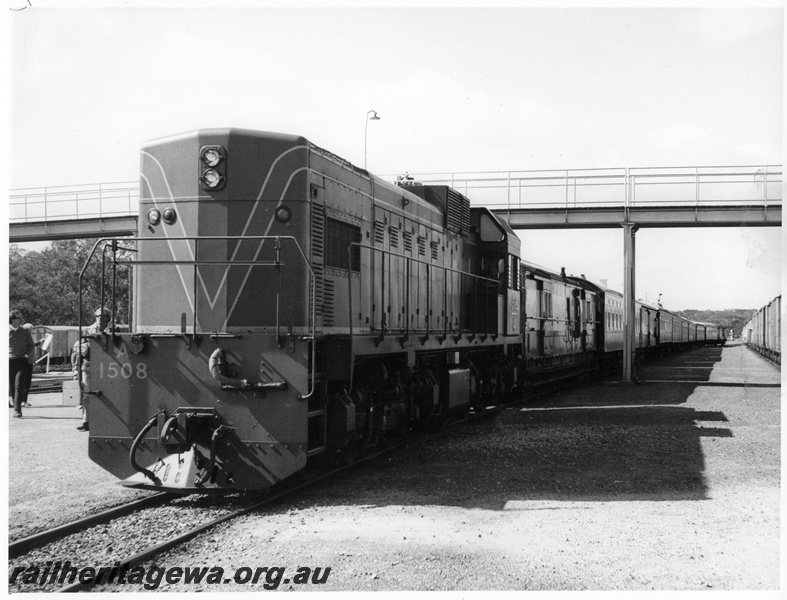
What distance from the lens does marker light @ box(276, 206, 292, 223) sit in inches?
295

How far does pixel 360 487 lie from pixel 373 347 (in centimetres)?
147

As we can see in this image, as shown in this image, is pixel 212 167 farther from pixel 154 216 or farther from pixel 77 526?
pixel 77 526

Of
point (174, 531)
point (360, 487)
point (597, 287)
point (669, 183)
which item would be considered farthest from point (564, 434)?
point (597, 287)

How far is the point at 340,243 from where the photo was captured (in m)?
8.45

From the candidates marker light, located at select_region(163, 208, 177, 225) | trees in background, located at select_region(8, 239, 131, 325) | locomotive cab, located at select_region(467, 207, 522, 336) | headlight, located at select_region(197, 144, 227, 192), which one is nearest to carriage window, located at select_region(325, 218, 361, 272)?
headlight, located at select_region(197, 144, 227, 192)

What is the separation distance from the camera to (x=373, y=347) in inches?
318

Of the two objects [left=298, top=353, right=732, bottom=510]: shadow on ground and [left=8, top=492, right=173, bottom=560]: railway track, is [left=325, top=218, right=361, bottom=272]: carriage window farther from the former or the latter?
[left=8, top=492, right=173, bottom=560]: railway track

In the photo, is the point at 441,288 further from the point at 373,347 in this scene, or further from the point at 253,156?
the point at 253,156

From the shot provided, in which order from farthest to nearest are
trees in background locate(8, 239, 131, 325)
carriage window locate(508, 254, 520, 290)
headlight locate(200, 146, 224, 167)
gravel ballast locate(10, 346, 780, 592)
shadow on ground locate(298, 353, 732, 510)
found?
1. trees in background locate(8, 239, 131, 325)
2. carriage window locate(508, 254, 520, 290)
3. headlight locate(200, 146, 224, 167)
4. shadow on ground locate(298, 353, 732, 510)
5. gravel ballast locate(10, 346, 780, 592)

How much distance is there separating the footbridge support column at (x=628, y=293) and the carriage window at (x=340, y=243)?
14084 millimetres
